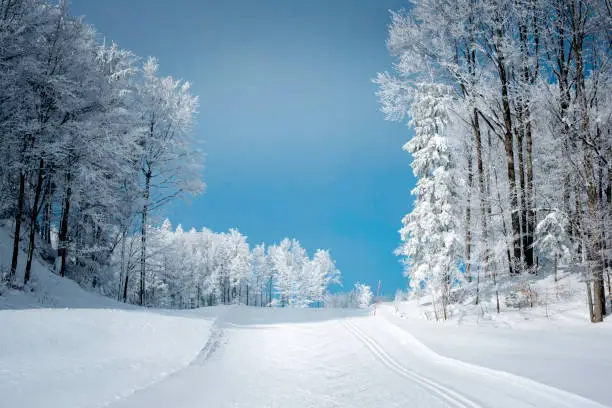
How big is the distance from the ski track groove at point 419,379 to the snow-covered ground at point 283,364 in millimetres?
23

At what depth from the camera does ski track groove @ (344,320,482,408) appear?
16.3 ft

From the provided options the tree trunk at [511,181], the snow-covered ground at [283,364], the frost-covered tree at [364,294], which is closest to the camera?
the snow-covered ground at [283,364]

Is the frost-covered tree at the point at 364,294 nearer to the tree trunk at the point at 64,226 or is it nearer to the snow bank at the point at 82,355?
the tree trunk at the point at 64,226

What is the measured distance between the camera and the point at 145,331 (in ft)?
27.3

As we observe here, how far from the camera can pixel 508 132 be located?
536 inches

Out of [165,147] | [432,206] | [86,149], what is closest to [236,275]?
[165,147]

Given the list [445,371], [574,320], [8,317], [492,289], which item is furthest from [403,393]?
[492,289]

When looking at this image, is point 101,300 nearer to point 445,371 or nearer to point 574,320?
point 445,371

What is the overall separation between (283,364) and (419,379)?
2.75 metres

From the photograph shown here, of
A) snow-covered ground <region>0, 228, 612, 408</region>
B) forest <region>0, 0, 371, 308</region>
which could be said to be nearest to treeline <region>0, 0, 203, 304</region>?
forest <region>0, 0, 371, 308</region>

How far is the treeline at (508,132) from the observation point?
36.5 feet

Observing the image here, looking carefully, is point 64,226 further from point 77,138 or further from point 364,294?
point 364,294

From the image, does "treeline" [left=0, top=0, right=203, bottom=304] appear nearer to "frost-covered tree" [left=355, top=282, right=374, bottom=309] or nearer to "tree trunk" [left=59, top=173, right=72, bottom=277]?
"tree trunk" [left=59, top=173, right=72, bottom=277]

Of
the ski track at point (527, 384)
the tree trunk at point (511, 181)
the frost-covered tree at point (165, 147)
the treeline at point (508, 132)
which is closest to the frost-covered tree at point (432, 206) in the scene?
the treeline at point (508, 132)
